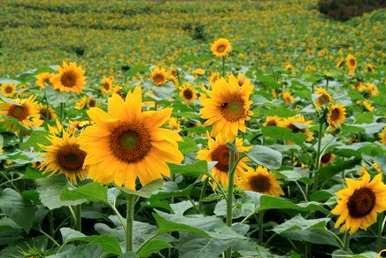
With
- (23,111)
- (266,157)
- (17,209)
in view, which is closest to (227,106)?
(266,157)

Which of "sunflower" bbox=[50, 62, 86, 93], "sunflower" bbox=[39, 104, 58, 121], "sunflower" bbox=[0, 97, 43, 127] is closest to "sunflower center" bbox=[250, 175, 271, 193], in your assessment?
"sunflower" bbox=[0, 97, 43, 127]

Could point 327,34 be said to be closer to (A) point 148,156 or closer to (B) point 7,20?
(B) point 7,20

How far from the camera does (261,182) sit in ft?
7.33

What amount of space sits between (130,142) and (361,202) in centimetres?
75

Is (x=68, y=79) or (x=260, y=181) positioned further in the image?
(x=68, y=79)

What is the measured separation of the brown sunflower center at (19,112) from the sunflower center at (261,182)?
1.01 m

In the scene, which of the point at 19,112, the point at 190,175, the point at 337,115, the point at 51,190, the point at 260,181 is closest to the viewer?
the point at 51,190

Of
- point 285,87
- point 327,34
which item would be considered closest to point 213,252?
point 285,87

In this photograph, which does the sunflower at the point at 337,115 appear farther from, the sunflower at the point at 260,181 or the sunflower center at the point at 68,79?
the sunflower center at the point at 68,79

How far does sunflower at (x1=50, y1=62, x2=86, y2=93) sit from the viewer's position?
134 inches

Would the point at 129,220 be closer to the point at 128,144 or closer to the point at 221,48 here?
the point at 128,144

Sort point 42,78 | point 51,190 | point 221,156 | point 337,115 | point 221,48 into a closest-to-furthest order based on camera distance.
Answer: point 51,190
point 221,156
point 337,115
point 42,78
point 221,48

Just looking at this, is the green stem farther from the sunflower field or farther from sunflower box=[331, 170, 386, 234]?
sunflower box=[331, 170, 386, 234]

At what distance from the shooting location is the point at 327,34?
16281 mm
